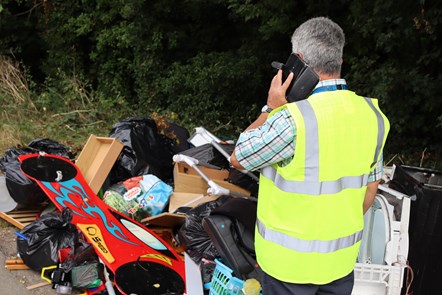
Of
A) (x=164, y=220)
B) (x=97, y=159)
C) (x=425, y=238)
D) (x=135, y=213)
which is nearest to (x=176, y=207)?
(x=164, y=220)

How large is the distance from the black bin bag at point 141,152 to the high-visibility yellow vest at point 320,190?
2.74 m

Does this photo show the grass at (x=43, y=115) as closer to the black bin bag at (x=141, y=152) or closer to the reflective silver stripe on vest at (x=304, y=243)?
the black bin bag at (x=141, y=152)

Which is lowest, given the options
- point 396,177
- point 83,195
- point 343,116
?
point 83,195

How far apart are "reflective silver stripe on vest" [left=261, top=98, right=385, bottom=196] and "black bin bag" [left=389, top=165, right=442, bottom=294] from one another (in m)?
1.19

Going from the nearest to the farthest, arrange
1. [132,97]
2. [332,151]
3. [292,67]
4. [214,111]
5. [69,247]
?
1. [332,151]
2. [292,67]
3. [69,247]
4. [214,111]
5. [132,97]

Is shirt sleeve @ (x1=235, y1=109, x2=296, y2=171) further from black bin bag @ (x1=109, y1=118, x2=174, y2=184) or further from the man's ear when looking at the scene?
black bin bag @ (x1=109, y1=118, x2=174, y2=184)

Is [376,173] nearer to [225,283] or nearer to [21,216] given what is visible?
[225,283]

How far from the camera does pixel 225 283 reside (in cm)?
268

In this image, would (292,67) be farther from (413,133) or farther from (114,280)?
(413,133)

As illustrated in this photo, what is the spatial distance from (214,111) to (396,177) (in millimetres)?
5193

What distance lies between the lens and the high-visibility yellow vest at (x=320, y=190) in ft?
5.80

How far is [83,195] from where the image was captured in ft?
13.0

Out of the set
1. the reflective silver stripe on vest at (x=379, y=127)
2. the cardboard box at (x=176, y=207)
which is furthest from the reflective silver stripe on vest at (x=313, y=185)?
the cardboard box at (x=176, y=207)

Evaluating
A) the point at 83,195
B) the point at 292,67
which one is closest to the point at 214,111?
the point at 83,195
